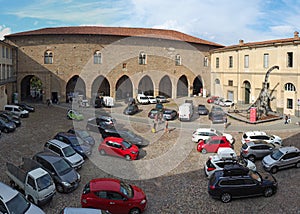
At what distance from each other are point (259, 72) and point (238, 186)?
24.9 meters

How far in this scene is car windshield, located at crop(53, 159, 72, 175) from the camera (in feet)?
41.4

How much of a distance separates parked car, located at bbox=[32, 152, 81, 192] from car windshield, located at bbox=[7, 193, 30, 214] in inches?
100

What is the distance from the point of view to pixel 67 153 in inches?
593

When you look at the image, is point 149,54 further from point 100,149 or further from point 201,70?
point 100,149

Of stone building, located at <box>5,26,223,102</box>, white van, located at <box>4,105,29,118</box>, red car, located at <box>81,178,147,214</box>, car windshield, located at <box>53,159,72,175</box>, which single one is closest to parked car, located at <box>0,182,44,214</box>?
red car, located at <box>81,178,147,214</box>

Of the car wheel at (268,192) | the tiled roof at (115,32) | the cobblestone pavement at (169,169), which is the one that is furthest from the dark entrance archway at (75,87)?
the car wheel at (268,192)

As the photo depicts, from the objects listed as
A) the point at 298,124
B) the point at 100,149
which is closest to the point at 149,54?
the point at 298,124

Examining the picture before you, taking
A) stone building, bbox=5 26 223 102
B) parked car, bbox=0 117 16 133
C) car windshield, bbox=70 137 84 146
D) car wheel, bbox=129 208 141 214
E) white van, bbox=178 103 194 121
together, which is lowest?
car wheel, bbox=129 208 141 214

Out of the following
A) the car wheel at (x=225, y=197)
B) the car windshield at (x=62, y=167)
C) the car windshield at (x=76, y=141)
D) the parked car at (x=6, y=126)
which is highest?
the parked car at (x=6, y=126)

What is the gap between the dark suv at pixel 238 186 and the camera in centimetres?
1162

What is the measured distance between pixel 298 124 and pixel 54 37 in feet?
98.8

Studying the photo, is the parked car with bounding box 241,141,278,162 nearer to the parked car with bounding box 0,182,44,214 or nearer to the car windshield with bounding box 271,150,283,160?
the car windshield with bounding box 271,150,283,160

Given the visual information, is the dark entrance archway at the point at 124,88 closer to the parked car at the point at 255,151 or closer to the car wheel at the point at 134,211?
the parked car at the point at 255,151

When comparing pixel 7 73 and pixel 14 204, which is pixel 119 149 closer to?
pixel 14 204
